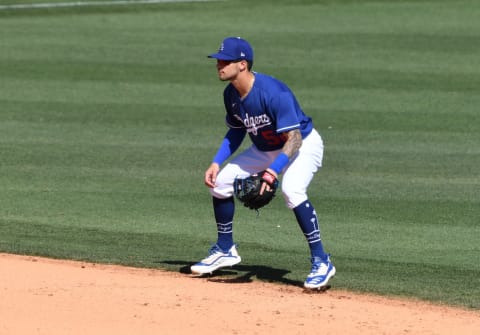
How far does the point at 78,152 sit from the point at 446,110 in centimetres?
520

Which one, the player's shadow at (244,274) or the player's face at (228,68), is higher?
the player's face at (228,68)

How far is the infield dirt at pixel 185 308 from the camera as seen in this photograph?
23.4 feet

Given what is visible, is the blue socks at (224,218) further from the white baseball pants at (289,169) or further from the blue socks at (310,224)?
the blue socks at (310,224)

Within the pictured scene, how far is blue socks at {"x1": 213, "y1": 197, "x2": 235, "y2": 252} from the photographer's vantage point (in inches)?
338

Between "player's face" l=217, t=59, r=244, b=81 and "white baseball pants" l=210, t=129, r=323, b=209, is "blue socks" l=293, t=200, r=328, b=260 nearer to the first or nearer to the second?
"white baseball pants" l=210, t=129, r=323, b=209

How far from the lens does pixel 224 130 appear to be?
559 inches

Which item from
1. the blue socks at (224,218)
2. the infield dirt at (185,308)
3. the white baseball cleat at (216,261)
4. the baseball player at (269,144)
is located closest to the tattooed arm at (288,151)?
the baseball player at (269,144)

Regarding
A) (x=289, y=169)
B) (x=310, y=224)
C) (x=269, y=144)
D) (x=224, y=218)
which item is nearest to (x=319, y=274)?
(x=310, y=224)

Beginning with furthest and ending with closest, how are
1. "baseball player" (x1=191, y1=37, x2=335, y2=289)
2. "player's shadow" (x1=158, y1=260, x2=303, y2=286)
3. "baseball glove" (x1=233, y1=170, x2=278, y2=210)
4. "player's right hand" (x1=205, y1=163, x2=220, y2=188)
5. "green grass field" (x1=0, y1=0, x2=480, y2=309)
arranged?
"green grass field" (x1=0, y1=0, x2=480, y2=309) < "player's shadow" (x1=158, y1=260, x2=303, y2=286) < "player's right hand" (x1=205, y1=163, x2=220, y2=188) < "baseball player" (x1=191, y1=37, x2=335, y2=289) < "baseball glove" (x1=233, y1=170, x2=278, y2=210)

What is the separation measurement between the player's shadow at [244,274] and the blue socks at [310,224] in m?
0.34

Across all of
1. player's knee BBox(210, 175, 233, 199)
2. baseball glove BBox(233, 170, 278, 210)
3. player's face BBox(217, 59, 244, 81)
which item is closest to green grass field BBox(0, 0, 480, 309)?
player's knee BBox(210, 175, 233, 199)

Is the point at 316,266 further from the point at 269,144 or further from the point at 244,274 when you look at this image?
the point at 269,144

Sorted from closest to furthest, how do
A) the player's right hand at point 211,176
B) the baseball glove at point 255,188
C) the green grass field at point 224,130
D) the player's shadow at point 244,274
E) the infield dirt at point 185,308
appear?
the infield dirt at point 185,308
the baseball glove at point 255,188
the player's right hand at point 211,176
the player's shadow at point 244,274
the green grass field at point 224,130

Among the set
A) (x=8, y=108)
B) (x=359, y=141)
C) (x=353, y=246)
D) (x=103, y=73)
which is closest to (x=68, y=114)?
(x=8, y=108)
